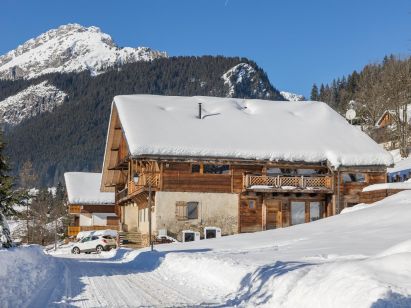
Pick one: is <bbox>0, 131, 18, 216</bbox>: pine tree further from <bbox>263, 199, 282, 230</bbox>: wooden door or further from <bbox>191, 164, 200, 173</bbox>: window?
<bbox>263, 199, 282, 230</bbox>: wooden door

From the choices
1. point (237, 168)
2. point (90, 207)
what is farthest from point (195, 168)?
point (90, 207)

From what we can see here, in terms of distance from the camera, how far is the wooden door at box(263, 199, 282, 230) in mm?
38812

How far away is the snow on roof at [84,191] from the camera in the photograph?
216ft

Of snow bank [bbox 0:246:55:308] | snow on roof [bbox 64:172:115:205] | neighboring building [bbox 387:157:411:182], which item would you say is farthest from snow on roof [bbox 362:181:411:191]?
snow on roof [bbox 64:172:115:205]

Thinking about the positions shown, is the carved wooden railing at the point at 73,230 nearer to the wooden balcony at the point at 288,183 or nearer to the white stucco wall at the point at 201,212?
the white stucco wall at the point at 201,212

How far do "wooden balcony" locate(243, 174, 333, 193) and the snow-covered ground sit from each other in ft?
41.4

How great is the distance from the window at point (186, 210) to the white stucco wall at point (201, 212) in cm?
18

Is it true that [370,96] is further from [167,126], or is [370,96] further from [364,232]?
[364,232]

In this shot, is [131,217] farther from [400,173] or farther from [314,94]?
[314,94]

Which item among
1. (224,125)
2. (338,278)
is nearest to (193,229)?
(224,125)

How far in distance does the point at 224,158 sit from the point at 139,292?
23.7 metres

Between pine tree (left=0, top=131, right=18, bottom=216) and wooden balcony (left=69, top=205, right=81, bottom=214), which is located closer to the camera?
pine tree (left=0, top=131, right=18, bottom=216)

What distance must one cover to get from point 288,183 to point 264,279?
2573cm

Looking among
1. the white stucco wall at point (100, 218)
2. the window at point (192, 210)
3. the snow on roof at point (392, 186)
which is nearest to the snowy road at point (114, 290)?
the window at point (192, 210)
